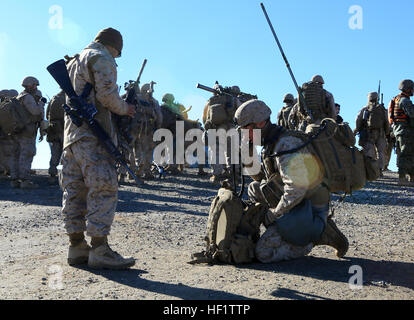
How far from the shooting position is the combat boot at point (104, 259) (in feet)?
12.9

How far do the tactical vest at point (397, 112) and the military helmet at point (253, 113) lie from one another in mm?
8037

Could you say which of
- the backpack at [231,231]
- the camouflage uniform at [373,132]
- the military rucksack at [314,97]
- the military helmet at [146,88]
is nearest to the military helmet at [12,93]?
the military helmet at [146,88]

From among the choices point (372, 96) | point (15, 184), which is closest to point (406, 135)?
point (372, 96)

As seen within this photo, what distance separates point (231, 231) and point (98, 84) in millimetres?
1736

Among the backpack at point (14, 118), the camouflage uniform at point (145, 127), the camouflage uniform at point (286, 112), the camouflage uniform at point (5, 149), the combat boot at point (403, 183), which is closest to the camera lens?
the backpack at point (14, 118)

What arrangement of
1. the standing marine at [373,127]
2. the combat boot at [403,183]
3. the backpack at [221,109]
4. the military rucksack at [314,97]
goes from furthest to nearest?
the standing marine at [373,127] < the combat boot at [403,183] < the backpack at [221,109] < the military rucksack at [314,97]

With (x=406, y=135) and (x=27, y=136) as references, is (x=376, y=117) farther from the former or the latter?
(x=27, y=136)

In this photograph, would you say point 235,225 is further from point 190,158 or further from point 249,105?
point 190,158

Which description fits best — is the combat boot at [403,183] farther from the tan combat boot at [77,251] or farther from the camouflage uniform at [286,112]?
the tan combat boot at [77,251]

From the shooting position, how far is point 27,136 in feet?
34.6

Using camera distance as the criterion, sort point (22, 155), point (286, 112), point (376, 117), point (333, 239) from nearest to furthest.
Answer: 1. point (333, 239)
2. point (22, 155)
3. point (286, 112)
4. point (376, 117)
